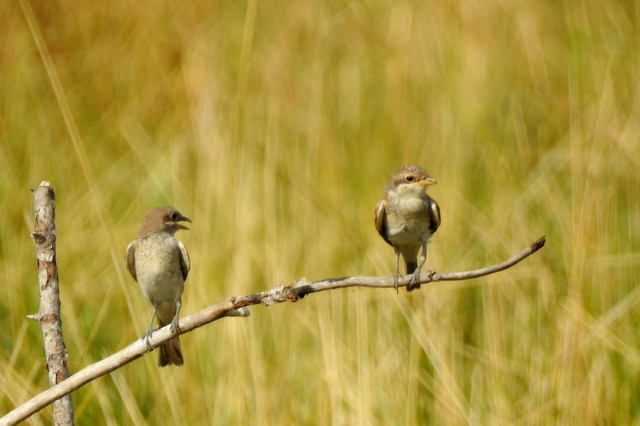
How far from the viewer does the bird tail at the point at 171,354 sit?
397cm

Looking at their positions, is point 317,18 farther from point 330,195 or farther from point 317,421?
point 317,421

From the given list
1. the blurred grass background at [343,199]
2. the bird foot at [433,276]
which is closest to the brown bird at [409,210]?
the blurred grass background at [343,199]

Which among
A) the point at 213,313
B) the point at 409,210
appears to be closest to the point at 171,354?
the point at 409,210

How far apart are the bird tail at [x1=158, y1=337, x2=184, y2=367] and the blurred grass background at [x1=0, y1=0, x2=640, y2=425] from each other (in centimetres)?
28

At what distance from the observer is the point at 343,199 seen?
530 centimetres

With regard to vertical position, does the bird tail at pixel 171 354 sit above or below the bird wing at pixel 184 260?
below

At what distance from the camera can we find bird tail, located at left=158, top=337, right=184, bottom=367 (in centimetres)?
397

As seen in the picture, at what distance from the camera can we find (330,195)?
527cm

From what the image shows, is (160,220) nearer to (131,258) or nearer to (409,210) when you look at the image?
(131,258)

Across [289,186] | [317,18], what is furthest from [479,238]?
[317,18]

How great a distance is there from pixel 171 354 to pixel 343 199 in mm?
1752

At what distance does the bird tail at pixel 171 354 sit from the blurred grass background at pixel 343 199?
0.28 m

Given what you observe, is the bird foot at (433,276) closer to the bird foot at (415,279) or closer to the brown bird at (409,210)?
the bird foot at (415,279)

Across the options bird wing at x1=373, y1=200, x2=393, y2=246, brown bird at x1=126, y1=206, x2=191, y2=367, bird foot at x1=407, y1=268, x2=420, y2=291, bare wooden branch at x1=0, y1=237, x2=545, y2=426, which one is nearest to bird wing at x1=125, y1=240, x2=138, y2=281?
brown bird at x1=126, y1=206, x2=191, y2=367
